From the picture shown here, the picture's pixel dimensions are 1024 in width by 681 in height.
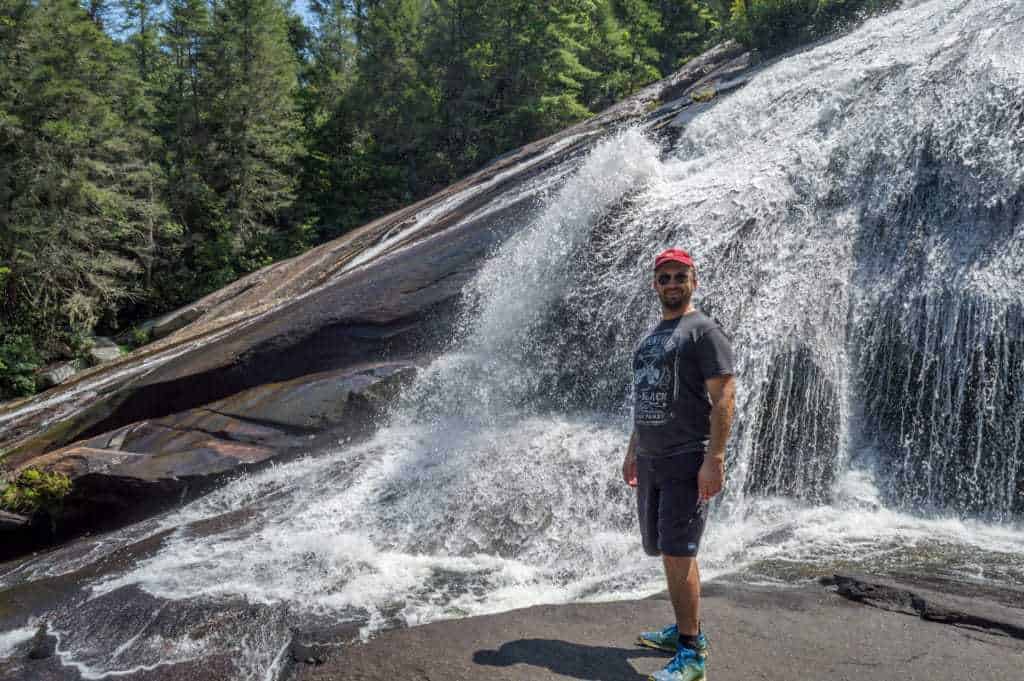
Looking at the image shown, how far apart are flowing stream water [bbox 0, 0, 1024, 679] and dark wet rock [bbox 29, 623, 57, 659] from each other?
114mm

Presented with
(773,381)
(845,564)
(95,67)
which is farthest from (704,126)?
(95,67)

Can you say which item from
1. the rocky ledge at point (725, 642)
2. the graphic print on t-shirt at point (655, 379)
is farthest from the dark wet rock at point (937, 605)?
Answer: the graphic print on t-shirt at point (655, 379)

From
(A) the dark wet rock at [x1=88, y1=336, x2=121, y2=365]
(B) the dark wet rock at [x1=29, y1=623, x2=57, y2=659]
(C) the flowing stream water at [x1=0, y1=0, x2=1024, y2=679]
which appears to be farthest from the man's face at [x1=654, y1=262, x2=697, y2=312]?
(A) the dark wet rock at [x1=88, y1=336, x2=121, y2=365]

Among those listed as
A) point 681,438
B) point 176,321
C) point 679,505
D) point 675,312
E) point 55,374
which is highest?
point 675,312

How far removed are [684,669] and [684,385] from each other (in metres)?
1.30

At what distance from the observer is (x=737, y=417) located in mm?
6832

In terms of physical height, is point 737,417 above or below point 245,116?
below

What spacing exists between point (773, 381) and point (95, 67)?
23048mm

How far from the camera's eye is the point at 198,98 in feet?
85.6

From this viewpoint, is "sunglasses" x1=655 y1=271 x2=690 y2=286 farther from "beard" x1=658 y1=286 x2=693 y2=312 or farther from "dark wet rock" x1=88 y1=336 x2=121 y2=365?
"dark wet rock" x1=88 y1=336 x2=121 y2=365

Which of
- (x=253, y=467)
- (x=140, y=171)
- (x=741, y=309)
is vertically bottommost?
(x=253, y=467)

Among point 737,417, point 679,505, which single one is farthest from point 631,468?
point 737,417

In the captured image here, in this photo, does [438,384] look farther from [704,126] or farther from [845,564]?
[704,126]

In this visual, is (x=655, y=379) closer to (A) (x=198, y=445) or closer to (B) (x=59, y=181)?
(A) (x=198, y=445)
